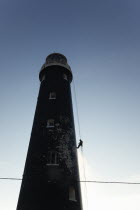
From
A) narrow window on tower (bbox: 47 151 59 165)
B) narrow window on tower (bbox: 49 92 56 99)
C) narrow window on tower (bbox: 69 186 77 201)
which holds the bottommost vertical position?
narrow window on tower (bbox: 69 186 77 201)

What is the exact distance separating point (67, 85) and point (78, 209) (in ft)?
46.7

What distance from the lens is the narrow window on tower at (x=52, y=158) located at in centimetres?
1654

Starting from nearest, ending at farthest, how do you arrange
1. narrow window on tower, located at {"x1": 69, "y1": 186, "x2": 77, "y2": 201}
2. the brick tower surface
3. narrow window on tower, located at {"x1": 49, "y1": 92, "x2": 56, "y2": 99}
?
the brick tower surface → narrow window on tower, located at {"x1": 69, "y1": 186, "x2": 77, "y2": 201} → narrow window on tower, located at {"x1": 49, "y1": 92, "x2": 56, "y2": 99}

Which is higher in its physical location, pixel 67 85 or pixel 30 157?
pixel 67 85

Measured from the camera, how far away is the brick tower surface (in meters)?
14.8

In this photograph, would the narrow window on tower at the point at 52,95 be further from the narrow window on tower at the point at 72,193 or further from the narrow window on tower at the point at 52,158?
the narrow window on tower at the point at 72,193

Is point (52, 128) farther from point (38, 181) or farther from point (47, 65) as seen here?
point (47, 65)

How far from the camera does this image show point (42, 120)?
19500 mm

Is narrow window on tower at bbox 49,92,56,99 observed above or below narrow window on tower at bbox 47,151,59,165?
above

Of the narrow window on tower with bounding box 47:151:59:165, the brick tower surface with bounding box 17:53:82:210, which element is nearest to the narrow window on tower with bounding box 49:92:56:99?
the brick tower surface with bounding box 17:53:82:210

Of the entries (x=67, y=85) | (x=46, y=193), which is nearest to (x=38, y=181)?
(x=46, y=193)

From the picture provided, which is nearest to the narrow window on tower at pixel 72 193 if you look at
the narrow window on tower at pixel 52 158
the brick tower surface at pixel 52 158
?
the brick tower surface at pixel 52 158

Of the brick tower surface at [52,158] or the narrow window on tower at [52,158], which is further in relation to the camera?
the narrow window on tower at [52,158]

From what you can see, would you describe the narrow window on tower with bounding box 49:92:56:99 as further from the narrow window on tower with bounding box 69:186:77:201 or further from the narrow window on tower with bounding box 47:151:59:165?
the narrow window on tower with bounding box 69:186:77:201
